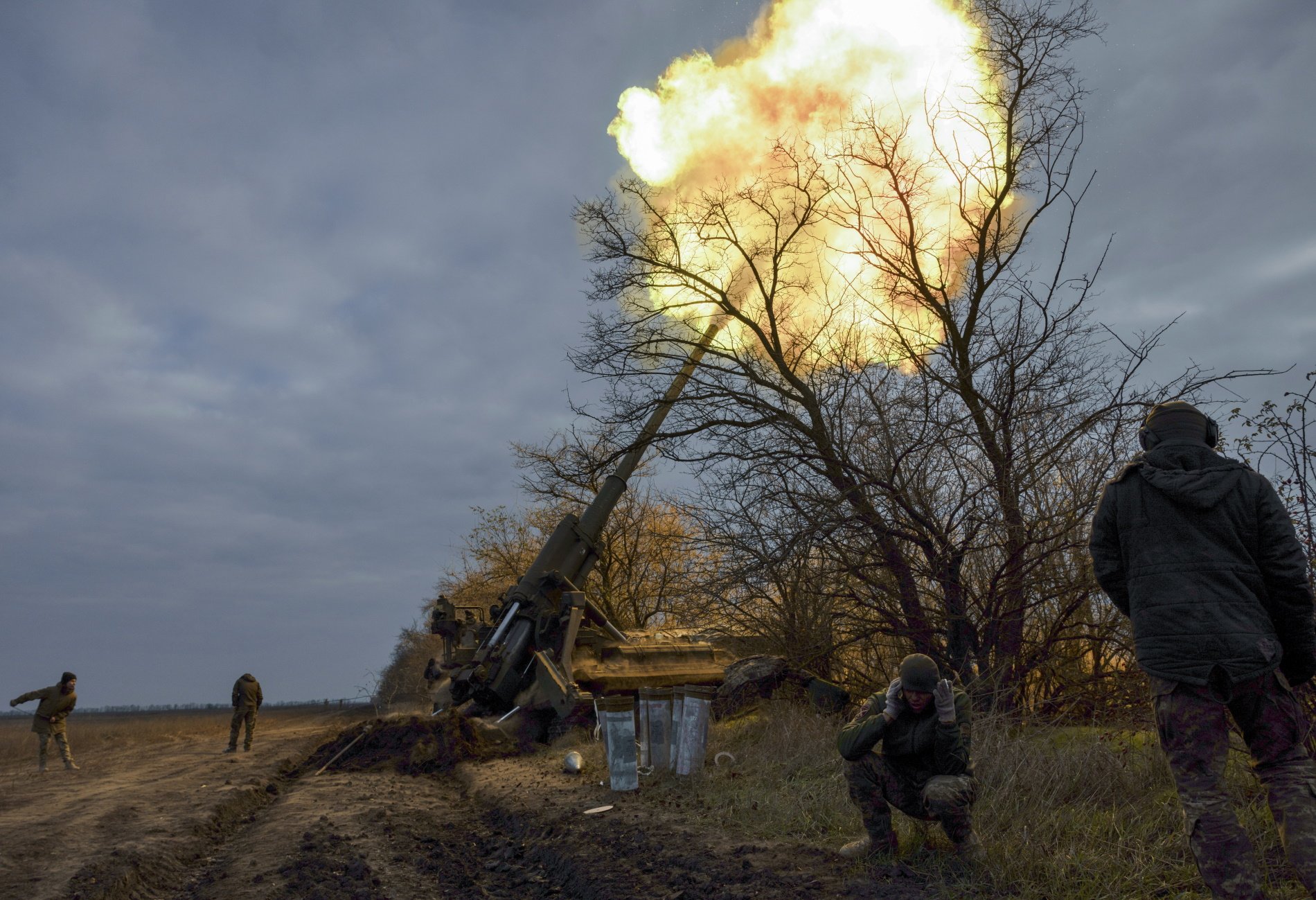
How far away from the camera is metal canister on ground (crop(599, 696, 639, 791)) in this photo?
933 centimetres

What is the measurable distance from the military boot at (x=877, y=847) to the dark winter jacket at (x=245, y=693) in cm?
1720

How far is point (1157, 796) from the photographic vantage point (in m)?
5.77

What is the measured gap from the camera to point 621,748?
368 inches

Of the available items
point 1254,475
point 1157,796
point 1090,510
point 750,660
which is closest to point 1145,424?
point 1254,475

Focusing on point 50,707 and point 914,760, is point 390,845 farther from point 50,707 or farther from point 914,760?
point 50,707

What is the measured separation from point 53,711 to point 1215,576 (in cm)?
1925

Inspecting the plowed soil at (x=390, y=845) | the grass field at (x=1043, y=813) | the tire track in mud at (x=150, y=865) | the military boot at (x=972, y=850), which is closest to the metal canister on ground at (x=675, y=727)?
the grass field at (x=1043, y=813)

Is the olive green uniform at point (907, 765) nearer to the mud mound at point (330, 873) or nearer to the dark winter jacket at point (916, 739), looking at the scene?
the dark winter jacket at point (916, 739)

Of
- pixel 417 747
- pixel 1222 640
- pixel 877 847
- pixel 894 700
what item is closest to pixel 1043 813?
pixel 877 847

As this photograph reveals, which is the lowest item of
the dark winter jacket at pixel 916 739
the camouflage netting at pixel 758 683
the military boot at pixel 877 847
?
the military boot at pixel 877 847

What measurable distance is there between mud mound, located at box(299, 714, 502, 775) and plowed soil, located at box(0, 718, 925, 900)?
36 centimetres

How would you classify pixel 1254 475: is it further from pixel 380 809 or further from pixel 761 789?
pixel 380 809

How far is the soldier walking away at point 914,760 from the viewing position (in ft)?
→ 16.8

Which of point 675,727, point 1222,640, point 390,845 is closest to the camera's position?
point 1222,640
